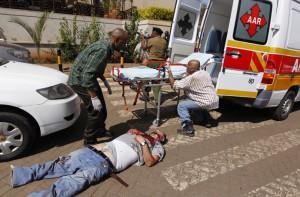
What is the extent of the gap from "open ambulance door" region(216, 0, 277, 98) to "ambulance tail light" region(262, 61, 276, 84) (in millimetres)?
54

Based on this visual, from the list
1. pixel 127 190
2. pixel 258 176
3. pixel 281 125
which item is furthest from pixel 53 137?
pixel 281 125

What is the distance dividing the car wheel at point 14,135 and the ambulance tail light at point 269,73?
12.7 feet

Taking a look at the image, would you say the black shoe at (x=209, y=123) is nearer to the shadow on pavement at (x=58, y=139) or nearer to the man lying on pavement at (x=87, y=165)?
the man lying on pavement at (x=87, y=165)

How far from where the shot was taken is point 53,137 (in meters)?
4.57

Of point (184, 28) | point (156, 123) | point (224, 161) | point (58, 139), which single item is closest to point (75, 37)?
point (184, 28)

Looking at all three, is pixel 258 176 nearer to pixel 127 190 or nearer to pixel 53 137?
pixel 127 190

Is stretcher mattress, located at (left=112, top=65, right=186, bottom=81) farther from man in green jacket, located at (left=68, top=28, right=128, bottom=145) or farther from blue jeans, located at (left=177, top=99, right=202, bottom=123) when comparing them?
man in green jacket, located at (left=68, top=28, right=128, bottom=145)

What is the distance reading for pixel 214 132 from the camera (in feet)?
17.2

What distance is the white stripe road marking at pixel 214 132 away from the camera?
15.5 feet

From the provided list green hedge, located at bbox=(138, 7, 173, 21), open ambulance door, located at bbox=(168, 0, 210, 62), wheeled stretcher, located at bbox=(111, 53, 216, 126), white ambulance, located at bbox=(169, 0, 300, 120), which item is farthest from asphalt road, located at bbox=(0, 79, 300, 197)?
green hedge, located at bbox=(138, 7, 173, 21)

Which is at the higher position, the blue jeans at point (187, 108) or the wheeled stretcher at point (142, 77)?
the wheeled stretcher at point (142, 77)

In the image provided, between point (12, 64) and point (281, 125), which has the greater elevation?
point (12, 64)

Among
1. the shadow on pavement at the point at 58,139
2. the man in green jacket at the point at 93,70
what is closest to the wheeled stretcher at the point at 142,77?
the man in green jacket at the point at 93,70

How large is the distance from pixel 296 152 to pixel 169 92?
4.03m
